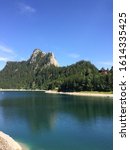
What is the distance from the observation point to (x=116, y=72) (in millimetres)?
5547

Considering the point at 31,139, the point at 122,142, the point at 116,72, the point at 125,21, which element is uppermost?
the point at 125,21

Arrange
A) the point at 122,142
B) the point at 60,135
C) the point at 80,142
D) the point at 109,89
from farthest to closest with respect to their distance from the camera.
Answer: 1. the point at 109,89
2. the point at 60,135
3. the point at 80,142
4. the point at 122,142

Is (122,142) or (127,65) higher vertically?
(127,65)

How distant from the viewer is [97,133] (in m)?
43.4

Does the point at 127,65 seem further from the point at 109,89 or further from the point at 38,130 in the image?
the point at 109,89

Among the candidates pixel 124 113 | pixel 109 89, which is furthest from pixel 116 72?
pixel 109 89

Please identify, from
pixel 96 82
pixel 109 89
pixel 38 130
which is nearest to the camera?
pixel 38 130

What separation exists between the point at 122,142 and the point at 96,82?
5902 inches

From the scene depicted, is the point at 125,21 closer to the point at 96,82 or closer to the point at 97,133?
the point at 97,133

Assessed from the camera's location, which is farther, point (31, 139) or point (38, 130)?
point (38, 130)

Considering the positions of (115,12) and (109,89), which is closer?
(115,12)

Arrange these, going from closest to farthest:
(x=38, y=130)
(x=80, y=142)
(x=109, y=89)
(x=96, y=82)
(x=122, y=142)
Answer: (x=122, y=142) → (x=80, y=142) → (x=38, y=130) → (x=109, y=89) → (x=96, y=82)

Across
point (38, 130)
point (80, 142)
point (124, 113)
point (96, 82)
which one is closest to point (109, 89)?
point (96, 82)

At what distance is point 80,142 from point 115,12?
32.2 m
